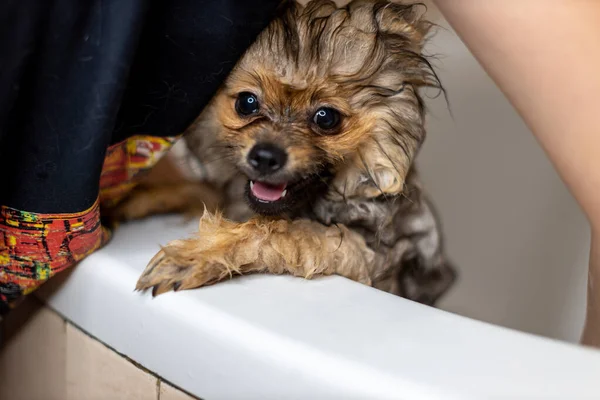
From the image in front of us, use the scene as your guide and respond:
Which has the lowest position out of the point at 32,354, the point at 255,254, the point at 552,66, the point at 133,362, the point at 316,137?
the point at 32,354

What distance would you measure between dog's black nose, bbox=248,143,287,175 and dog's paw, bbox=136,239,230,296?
171 mm

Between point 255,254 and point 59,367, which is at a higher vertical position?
point 255,254

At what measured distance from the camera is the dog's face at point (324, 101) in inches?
41.4

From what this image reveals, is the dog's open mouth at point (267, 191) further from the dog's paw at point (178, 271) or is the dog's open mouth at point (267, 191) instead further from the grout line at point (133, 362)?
the grout line at point (133, 362)

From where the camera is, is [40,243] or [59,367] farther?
[59,367]

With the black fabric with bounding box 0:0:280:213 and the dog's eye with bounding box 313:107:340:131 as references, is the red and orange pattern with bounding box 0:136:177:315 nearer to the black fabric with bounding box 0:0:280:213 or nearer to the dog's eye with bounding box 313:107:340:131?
the black fabric with bounding box 0:0:280:213

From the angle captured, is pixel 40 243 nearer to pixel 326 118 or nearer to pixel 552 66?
pixel 326 118

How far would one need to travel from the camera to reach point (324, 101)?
3.52 feet

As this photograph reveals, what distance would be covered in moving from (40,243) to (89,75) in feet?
0.76

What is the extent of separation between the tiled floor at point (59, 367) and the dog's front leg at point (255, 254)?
0.43 ft

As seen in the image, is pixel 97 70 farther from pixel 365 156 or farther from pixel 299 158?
pixel 365 156

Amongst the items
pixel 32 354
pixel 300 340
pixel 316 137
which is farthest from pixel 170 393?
pixel 316 137

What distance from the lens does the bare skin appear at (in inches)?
36.0

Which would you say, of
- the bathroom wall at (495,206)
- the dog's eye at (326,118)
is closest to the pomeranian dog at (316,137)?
the dog's eye at (326,118)
